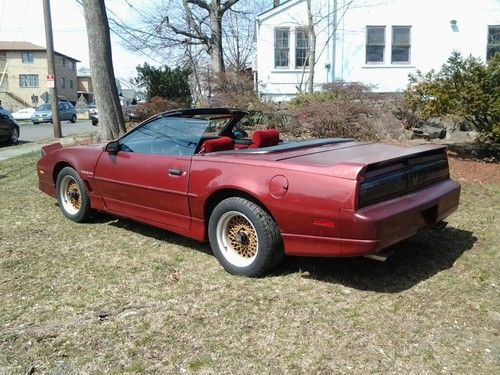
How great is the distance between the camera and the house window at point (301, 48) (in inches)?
789

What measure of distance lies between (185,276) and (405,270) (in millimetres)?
1810

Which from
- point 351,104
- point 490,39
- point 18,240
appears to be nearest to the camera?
point 18,240

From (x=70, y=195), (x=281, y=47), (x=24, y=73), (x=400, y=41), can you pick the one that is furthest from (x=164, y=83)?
(x=24, y=73)

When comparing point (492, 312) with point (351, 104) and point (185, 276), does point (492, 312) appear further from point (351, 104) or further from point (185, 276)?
point (351, 104)

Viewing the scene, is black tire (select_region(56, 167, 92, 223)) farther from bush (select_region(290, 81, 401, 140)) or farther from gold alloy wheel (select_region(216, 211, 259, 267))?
bush (select_region(290, 81, 401, 140))

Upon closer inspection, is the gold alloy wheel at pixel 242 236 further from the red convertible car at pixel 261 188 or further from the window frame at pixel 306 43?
the window frame at pixel 306 43

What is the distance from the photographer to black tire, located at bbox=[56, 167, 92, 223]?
5512 mm

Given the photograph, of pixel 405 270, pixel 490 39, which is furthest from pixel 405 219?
pixel 490 39

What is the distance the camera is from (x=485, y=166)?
8.21 m

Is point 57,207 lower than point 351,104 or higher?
lower

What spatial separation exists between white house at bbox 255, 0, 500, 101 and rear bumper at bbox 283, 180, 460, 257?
50.1 feet

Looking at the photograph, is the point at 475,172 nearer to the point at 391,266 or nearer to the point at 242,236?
the point at 391,266

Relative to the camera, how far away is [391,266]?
164 inches

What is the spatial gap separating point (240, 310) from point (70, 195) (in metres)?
3.23
